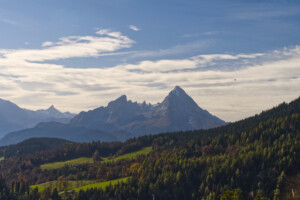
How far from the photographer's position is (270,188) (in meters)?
196

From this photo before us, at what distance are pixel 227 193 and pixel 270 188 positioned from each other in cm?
12558

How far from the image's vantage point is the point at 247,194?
650 feet

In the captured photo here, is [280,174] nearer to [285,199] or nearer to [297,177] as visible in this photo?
[297,177]

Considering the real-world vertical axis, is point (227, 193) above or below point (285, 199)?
above

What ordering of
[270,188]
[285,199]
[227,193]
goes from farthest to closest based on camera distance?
[270,188] → [285,199] → [227,193]

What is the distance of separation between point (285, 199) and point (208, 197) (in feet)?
139

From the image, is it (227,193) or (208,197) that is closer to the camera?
(227,193)

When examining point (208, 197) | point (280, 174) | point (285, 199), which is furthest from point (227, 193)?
point (280, 174)

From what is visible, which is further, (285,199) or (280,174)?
(280,174)

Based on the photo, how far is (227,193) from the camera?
274 ft

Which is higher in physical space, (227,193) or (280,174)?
(227,193)

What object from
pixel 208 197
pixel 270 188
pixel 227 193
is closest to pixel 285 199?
pixel 270 188

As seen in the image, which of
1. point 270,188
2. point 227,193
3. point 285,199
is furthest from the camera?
point 270,188

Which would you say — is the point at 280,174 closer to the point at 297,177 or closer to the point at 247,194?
the point at 297,177
